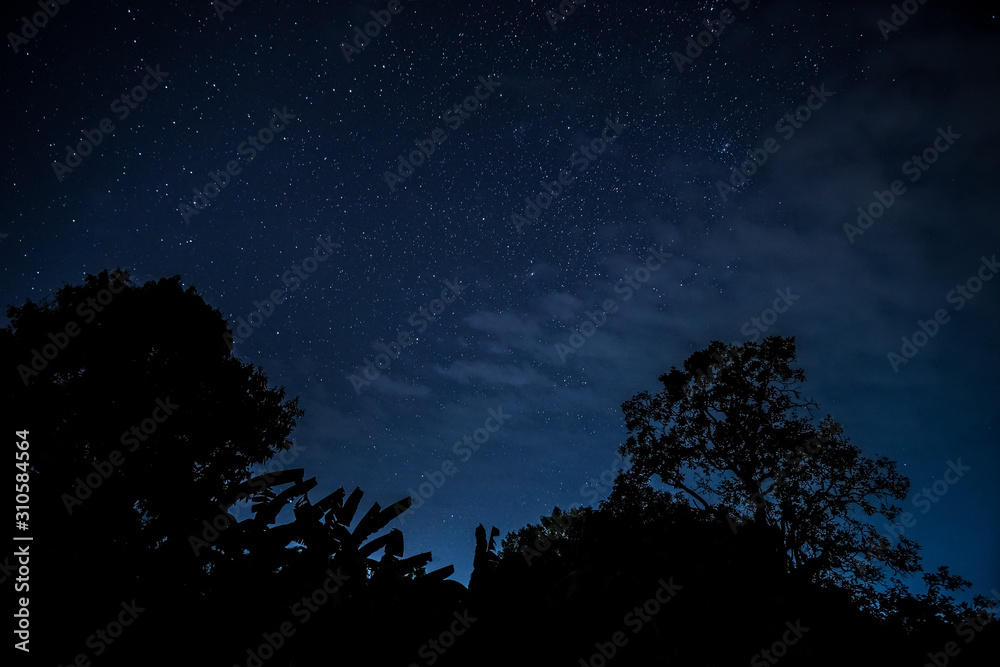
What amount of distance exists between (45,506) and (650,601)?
6.90 feet

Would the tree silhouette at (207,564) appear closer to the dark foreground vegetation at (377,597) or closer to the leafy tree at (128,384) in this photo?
the dark foreground vegetation at (377,597)

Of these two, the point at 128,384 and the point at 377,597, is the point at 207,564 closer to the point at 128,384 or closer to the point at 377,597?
the point at 377,597

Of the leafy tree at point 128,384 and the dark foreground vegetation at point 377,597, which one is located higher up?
the dark foreground vegetation at point 377,597

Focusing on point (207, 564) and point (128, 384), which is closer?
point (207, 564)

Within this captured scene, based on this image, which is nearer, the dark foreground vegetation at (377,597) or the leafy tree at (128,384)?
the dark foreground vegetation at (377,597)

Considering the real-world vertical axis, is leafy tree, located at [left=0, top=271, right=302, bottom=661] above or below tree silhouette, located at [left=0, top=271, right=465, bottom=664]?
below

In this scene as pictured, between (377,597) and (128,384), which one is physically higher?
(377,597)

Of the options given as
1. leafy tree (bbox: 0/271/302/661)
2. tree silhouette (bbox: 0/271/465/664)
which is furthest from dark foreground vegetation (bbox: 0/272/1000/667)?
leafy tree (bbox: 0/271/302/661)

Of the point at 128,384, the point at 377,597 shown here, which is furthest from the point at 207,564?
the point at 128,384

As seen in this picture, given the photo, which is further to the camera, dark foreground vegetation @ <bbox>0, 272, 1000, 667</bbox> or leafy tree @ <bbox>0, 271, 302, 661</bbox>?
leafy tree @ <bbox>0, 271, 302, 661</bbox>

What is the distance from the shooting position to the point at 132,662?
1.19 meters

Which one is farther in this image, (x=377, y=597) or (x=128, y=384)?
(x=128, y=384)

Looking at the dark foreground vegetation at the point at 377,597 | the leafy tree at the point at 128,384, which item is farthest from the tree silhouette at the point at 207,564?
the leafy tree at the point at 128,384

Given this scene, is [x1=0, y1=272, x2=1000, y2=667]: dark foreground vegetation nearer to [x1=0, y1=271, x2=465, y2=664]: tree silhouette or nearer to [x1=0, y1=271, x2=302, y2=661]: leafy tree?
[x1=0, y1=271, x2=465, y2=664]: tree silhouette
